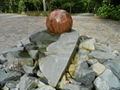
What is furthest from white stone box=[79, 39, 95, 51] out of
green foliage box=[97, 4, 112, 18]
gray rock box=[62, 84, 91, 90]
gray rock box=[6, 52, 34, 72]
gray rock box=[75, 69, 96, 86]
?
green foliage box=[97, 4, 112, 18]

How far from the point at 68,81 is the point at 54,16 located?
3.62ft

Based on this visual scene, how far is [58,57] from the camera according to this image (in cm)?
297

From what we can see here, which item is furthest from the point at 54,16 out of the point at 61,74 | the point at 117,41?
the point at 117,41

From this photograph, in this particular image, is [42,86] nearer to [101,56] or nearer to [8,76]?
[8,76]

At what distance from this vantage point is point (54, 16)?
3.28 metres

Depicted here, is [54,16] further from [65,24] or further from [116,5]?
[116,5]

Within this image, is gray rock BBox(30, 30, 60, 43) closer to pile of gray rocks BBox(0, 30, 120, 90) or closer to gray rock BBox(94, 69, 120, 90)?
pile of gray rocks BBox(0, 30, 120, 90)

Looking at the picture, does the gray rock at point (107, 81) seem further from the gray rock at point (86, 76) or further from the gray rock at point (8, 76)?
the gray rock at point (8, 76)

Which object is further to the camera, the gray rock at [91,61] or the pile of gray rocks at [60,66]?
the gray rock at [91,61]

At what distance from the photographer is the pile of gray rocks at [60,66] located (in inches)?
111

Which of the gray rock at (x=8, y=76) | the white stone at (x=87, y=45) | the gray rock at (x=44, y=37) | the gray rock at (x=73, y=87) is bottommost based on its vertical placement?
the gray rock at (x=73, y=87)

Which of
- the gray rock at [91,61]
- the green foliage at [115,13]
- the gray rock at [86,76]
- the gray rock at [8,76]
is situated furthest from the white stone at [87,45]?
the green foliage at [115,13]

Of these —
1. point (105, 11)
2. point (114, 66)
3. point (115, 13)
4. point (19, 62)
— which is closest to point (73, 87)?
point (114, 66)

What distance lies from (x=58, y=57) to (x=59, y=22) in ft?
2.05
